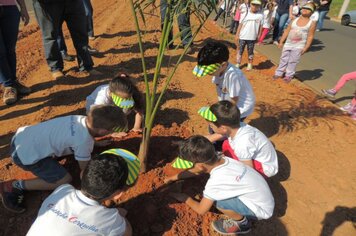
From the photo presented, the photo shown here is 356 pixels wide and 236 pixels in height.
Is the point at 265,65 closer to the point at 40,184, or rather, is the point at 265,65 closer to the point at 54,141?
the point at 54,141

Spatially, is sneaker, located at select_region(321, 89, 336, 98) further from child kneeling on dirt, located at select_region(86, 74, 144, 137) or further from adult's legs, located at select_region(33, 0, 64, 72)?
adult's legs, located at select_region(33, 0, 64, 72)

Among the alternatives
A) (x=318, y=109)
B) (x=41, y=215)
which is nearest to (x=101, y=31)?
(x=318, y=109)

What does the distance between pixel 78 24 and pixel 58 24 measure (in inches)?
11.2

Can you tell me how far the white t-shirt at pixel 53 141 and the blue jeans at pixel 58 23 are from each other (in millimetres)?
Result: 2227

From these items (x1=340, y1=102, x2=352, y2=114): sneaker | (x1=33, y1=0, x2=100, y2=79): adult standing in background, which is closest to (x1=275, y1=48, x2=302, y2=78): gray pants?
(x1=340, y1=102, x2=352, y2=114): sneaker

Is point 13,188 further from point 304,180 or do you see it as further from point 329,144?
point 329,144

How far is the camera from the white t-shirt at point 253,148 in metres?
2.81

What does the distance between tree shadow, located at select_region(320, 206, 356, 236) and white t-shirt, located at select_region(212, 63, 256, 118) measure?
55.0 inches

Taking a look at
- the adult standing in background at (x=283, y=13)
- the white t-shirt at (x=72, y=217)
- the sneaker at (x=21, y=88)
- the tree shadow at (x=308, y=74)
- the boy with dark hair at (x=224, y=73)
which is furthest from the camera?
the adult standing in background at (x=283, y=13)

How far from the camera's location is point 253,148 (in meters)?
2.82

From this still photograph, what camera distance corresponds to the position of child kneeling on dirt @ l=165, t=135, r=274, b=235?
7.71 feet

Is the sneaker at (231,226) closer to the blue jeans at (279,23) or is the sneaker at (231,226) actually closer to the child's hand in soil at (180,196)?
the child's hand in soil at (180,196)

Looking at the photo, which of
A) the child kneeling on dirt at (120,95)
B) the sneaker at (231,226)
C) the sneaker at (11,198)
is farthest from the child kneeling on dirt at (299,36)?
the sneaker at (11,198)

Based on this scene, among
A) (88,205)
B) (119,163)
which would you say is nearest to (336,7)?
(119,163)
